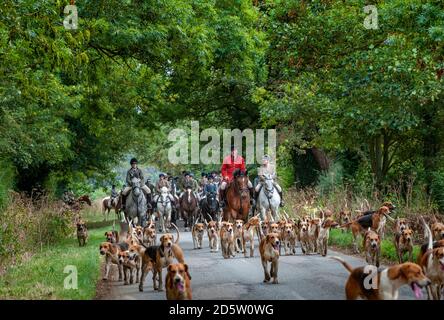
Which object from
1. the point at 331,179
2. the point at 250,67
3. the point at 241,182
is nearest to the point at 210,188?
the point at 331,179

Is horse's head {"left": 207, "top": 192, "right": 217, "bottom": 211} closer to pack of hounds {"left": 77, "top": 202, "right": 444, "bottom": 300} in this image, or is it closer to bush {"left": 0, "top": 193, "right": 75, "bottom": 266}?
bush {"left": 0, "top": 193, "right": 75, "bottom": 266}

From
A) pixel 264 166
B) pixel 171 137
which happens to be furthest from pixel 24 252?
pixel 171 137

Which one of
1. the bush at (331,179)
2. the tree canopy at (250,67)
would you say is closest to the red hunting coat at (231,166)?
the tree canopy at (250,67)

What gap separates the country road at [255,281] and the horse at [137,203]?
6.57m

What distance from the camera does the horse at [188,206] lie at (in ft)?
107

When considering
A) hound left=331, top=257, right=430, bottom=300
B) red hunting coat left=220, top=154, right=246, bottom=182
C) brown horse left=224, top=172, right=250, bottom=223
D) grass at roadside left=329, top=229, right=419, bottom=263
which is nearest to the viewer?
hound left=331, top=257, right=430, bottom=300

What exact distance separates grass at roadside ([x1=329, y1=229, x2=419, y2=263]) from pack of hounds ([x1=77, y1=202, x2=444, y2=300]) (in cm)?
26

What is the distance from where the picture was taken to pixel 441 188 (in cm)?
2188

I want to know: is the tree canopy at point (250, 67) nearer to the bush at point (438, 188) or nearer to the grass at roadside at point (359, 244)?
the bush at point (438, 188)

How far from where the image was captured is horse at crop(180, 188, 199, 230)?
107ft

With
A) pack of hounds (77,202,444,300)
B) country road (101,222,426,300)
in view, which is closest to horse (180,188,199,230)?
pack of hounds (77,202,444,300)

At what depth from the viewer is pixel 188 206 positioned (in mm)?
32625

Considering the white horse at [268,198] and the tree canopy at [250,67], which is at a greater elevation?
the tree canopy at [250,67]

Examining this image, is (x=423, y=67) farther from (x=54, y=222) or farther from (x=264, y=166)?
(x=54, y=222)
